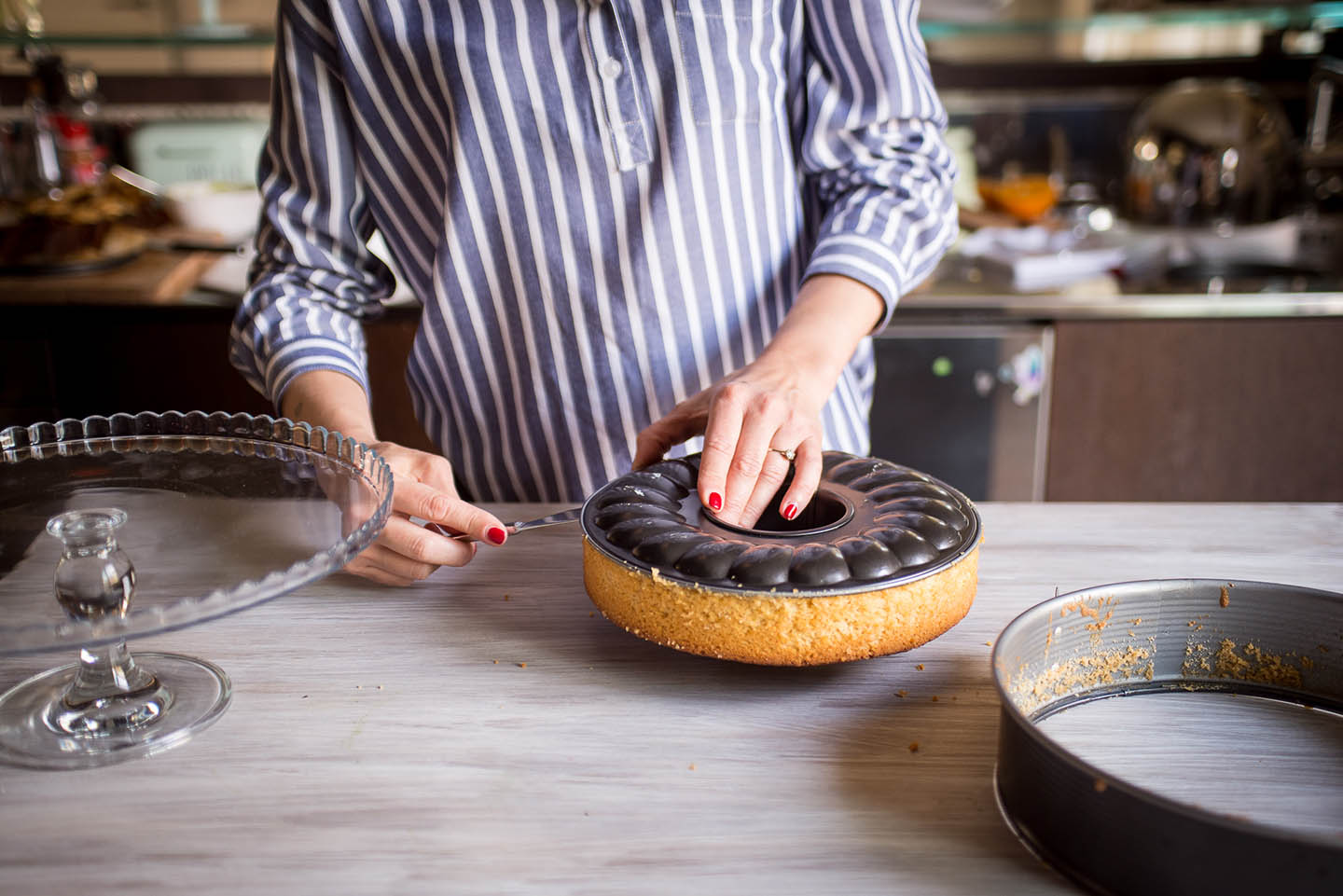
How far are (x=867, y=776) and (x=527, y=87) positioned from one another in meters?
0.75

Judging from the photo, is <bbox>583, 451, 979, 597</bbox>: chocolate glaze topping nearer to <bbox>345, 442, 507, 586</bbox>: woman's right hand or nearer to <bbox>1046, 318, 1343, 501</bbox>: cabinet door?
<bbox>345, 442, 507, 586</bbox>: woman's right hand

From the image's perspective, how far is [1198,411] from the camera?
2076mm

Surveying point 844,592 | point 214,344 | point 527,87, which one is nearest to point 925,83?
point 527,87

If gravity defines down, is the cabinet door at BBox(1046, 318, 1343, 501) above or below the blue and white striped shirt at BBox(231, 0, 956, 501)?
below

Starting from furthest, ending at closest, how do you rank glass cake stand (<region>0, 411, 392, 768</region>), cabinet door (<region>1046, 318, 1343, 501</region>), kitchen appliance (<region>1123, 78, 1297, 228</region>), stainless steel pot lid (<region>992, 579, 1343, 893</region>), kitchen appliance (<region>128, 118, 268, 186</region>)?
kitchen appliance (<region>128, 118, 268, 186</region>) → kitchen appliance (<region>1123, 78, 1297, 228</region>) → cabinet door (<region>1046, 318, 1343, 501</region>) → glass cake stand (<region>0, 411, 392, 768</region>) → stainless steel pot lid (<region>992, 579, 1343, 893</region>)

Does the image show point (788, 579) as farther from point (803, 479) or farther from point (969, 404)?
point (969, 404)

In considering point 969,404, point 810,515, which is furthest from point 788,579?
point 969,404

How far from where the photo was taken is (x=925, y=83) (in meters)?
1.13

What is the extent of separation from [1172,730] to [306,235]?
37.5 inches

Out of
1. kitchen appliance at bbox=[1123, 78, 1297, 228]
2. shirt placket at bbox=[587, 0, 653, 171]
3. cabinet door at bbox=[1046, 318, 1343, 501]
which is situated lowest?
cabinet door at bbox=[1046, 318, 1343, 501]

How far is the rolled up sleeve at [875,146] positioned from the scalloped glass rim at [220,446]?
1.68 ft

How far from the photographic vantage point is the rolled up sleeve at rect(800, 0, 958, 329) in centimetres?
108

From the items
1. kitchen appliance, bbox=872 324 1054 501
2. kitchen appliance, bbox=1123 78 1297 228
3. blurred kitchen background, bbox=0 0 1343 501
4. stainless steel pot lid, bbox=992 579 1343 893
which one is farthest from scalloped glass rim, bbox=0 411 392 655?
kitchen appliance, bbox=1123 78 1297 228

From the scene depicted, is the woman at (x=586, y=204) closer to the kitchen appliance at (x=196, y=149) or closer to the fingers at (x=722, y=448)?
the fingers at (x=722, y=448)
